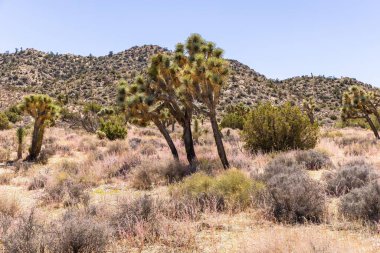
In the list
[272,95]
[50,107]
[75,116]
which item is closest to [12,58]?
[75,116]

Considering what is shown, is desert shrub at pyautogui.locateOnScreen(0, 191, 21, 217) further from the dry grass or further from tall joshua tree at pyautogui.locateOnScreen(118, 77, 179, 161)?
tall joshua tree at pyautogui.locateOnScreen(118, 77, 179, 161)

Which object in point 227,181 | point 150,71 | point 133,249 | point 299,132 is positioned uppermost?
point 150,71

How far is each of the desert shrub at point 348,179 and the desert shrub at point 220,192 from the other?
232cm

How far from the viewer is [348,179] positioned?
928cm

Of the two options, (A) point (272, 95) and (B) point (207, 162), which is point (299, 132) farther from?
(A) point (272, 95)

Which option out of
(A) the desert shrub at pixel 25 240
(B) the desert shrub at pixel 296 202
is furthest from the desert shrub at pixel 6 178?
(B) the desert shrub at pixel 296 202

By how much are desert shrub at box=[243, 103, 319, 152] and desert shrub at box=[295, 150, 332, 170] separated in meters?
2.97

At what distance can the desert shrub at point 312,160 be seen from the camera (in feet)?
43.2

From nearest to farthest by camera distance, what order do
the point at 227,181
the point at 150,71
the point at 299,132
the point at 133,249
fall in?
1. the point at 133,249
2. the point at 227,181
3. the point at 150,71
4. the point at 299,132

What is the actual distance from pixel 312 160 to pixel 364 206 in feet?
22.2

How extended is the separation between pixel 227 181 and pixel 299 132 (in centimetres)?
962

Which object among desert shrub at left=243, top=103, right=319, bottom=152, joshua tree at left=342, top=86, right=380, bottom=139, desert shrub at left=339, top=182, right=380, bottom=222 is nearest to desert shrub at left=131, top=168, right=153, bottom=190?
desert shrub at left=339, top=182, right=380, bottom=222

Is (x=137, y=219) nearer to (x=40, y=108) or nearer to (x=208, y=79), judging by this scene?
(x=208, y=79)

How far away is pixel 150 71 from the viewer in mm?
15719
